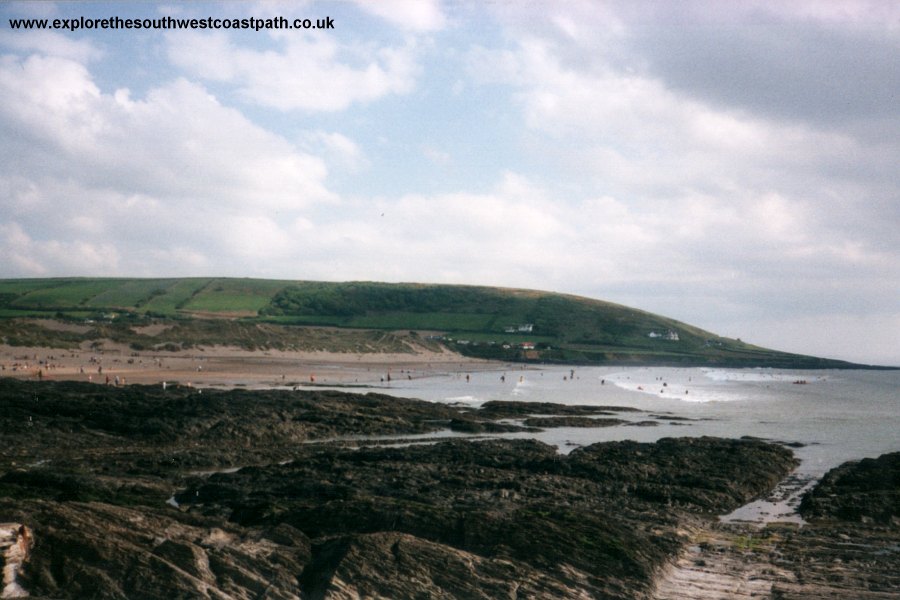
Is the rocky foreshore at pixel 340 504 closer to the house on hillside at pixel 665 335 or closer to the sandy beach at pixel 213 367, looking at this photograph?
the sandy beach at pixel 213 367

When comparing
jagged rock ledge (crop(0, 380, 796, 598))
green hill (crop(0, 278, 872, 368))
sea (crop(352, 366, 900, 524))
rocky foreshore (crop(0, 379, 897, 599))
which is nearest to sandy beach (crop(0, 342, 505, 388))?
green hill (crop(0, 278, 872, 368))

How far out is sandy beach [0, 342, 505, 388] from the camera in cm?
5466

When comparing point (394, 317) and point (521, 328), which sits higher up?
point (394, 317)

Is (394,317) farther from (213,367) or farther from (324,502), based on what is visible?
(324,502)

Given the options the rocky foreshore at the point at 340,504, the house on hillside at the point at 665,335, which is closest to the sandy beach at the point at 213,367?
the rocky foreshore at the point at 340,504

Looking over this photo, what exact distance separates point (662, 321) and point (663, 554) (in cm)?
14751

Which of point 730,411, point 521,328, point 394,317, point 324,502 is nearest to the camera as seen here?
point 324,502

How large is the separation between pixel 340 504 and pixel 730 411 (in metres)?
44.5

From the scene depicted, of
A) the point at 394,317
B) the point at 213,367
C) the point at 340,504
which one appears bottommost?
the point at 213,367

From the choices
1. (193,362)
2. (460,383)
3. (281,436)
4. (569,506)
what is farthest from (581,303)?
(569,506)

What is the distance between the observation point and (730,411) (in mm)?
53625

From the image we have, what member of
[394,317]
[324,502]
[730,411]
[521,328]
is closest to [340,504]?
[324,502]

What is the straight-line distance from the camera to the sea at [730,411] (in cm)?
3106

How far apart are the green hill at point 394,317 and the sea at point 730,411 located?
24941mm
